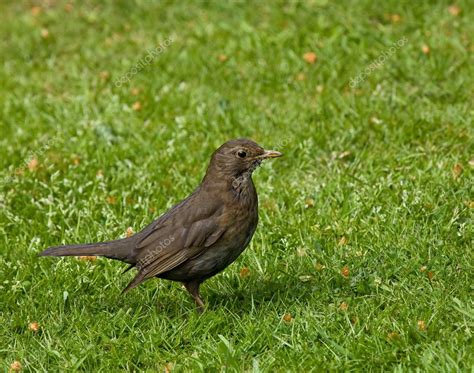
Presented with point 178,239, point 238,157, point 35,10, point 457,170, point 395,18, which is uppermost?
point 35,10

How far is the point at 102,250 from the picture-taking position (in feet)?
18.3

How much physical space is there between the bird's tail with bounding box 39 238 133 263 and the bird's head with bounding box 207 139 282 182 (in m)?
0.69

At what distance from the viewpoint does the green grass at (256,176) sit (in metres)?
5.16

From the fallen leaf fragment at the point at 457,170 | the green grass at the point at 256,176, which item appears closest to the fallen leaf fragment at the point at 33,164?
the green grass at the point at 256,176

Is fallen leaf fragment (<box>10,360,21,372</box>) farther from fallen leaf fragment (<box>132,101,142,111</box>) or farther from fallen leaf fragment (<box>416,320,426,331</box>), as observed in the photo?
fallen leaf fragment (<box>132,101,142,111</box>)

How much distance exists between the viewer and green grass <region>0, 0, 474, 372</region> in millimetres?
5160

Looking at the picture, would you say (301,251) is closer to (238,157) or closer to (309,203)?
(309,203)

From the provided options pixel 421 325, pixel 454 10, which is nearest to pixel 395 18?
pixel 454 10

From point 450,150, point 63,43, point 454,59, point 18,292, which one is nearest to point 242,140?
point 18,292

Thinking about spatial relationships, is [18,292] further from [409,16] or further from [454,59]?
[409,16]

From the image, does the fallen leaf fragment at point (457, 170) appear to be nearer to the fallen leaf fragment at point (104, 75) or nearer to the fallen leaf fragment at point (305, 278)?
the fallen leaf fragment at point (305, 278)

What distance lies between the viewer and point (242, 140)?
555 centimetres

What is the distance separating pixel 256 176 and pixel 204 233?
2.00 meters

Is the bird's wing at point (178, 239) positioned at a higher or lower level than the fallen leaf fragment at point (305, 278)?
higher
